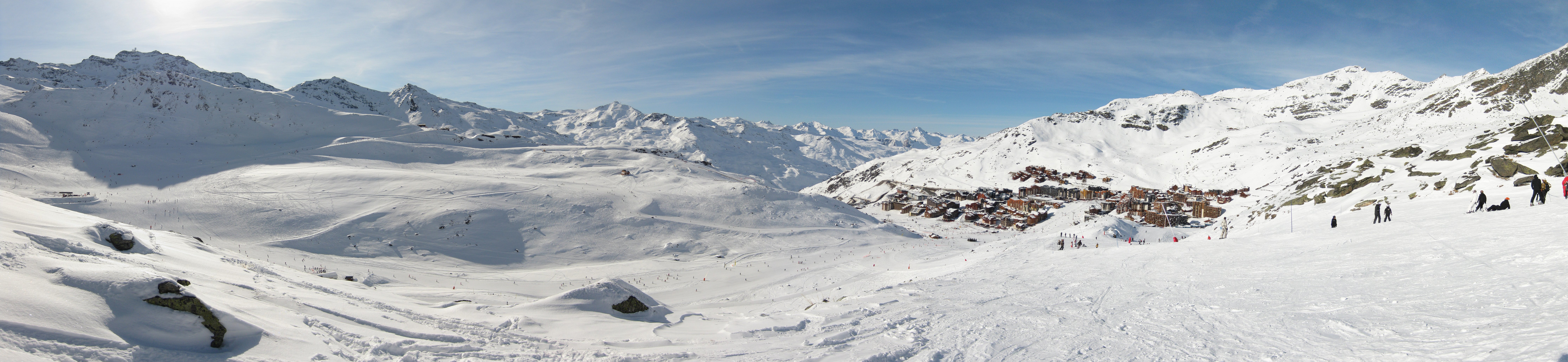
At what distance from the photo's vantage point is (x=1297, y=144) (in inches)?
3976

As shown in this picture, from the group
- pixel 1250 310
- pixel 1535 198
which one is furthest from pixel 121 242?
pixel 1535 198

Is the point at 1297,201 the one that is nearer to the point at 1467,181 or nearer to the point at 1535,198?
the point at 1467,181

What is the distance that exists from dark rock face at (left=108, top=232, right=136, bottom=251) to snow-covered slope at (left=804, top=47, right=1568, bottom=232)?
128ft

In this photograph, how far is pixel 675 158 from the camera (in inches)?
2138

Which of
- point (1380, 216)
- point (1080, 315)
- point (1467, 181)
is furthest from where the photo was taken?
point (1467, 181)

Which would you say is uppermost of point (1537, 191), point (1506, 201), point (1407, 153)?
point (1407, 153)

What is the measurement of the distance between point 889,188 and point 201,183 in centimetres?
10030

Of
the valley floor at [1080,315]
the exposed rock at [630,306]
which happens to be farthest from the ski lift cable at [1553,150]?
the exposed rock at [630,306]

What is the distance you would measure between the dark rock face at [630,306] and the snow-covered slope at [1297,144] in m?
29.9

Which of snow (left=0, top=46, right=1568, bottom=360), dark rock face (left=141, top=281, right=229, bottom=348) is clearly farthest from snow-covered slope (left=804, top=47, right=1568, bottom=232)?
dark rock face (left=141, top=281, right=229, bottom=348)

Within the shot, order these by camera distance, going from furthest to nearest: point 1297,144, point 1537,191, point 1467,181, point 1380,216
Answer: point 1297,144
point 1467,181
point 1380,216
point 1537,191

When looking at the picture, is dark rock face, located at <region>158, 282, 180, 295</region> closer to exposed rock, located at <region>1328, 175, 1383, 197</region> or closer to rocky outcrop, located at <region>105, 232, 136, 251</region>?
rocky outcrop, located at <region>105, 232, 136, 251</region>

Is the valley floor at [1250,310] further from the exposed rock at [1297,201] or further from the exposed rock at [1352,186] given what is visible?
the exposed rock at [1297,201]

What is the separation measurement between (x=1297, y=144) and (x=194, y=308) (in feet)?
454
